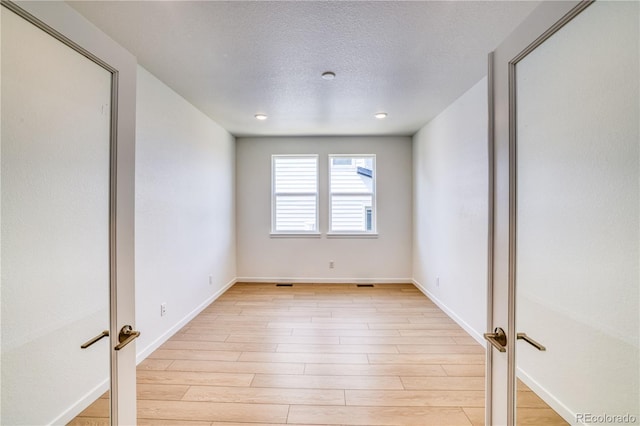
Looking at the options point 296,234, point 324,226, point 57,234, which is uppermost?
point 57,234

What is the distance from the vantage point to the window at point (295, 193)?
470cm

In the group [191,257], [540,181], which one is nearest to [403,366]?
[540,181]

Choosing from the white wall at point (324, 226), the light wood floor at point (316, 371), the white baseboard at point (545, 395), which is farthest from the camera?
the white wall at point (324, 226)

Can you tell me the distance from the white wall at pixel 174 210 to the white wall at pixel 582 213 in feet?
8.46

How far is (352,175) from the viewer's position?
4684 mm

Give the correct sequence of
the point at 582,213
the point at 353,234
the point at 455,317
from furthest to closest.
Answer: the point at 353,234 → the point at 455,317 → the point at 582,213

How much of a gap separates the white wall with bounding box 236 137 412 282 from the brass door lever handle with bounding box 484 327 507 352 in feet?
Result: 11.9

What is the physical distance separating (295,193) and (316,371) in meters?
3.03

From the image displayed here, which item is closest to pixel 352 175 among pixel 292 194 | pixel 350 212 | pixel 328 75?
pixel 350 212

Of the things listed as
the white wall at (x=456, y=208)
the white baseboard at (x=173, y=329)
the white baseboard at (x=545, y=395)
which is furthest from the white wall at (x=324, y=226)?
the white baseboard at (x=545, y=395)

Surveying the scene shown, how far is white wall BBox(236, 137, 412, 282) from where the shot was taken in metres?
4.61

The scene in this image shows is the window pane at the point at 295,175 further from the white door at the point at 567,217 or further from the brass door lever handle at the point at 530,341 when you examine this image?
the brass door lever handle at the point at 530,341

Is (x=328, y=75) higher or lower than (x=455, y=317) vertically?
higher

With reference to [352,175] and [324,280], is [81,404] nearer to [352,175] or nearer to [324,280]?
[324,280]
